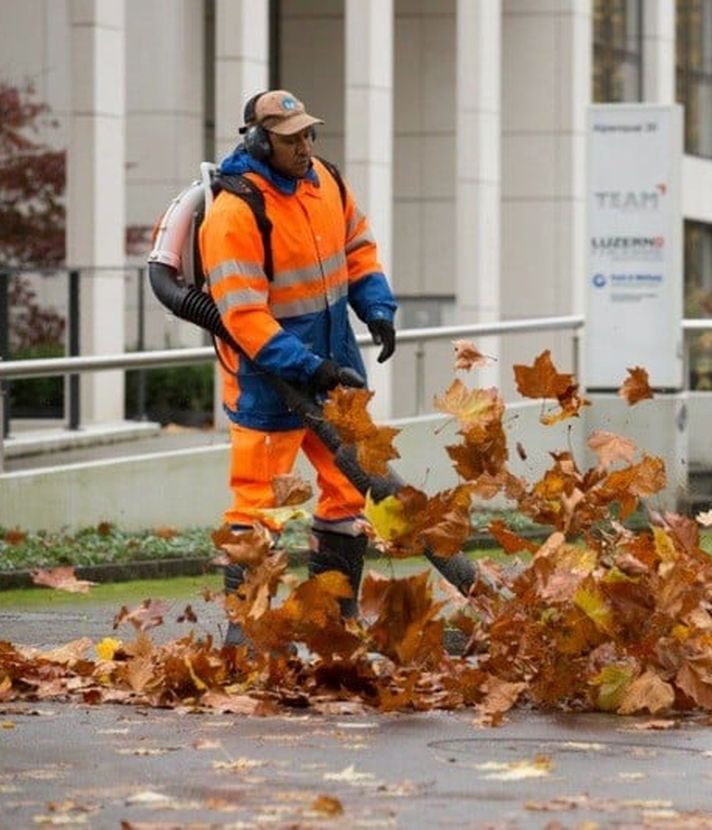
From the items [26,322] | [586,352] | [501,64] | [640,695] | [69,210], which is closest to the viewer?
[640,695]

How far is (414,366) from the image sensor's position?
20.8 meters

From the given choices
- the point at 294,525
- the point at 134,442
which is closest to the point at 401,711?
the point at 294,525

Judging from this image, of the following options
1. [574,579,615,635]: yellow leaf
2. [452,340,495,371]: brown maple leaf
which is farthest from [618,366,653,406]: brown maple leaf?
[574,579,615,635]: yellow leaf

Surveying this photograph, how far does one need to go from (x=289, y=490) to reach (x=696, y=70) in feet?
129

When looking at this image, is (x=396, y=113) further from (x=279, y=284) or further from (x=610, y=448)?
(x=610, y=448)

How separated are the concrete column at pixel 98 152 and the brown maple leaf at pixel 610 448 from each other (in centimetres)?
1599

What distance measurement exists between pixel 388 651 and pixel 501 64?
95.0 ft

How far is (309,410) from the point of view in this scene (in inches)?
436

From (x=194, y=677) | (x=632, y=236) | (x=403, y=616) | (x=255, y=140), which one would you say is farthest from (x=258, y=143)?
(x=632, y=236)

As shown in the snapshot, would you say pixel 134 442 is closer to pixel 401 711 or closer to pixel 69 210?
pixel 69 210

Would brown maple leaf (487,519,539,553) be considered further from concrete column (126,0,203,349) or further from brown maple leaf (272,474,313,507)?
concrete column (126,0,203,349)

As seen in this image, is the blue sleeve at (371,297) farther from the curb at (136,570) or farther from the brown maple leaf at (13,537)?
the brown maple leaf at (13,537)

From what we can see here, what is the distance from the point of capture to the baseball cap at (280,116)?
438 inches

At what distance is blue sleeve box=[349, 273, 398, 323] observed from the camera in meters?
11.6
